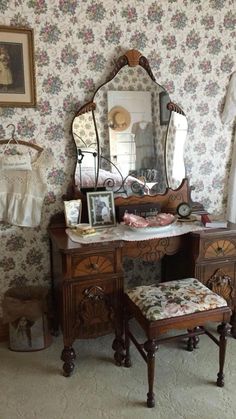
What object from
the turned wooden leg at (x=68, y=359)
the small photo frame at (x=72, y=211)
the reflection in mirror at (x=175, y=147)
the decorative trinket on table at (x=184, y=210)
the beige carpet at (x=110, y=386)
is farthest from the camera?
→ the reflection in mirror at (x=175, y=147)

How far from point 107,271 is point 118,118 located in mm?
1020

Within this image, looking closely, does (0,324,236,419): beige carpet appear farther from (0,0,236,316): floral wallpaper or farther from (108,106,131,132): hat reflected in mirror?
(108,106,131,132): hat reflected in mirror

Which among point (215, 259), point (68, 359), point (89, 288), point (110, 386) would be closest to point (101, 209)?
point (89, 288)

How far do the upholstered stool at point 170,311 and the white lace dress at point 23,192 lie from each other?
0.82m

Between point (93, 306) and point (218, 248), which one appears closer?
point (93, 306)

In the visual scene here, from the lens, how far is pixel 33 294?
245cm

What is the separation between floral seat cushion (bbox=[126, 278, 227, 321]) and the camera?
186 cm

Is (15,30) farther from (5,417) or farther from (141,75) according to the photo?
(5,417)

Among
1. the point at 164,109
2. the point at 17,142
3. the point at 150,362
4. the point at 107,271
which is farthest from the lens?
the point at 164,109

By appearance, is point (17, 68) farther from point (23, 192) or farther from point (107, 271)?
point (107, 271)

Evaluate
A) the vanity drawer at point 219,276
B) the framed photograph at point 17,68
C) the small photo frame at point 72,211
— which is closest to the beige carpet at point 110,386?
the vanity drawer at point 219,276

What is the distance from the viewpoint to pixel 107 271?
2.04m

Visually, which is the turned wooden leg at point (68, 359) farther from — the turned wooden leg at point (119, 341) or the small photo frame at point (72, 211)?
the small photo frame at point (72, 211)

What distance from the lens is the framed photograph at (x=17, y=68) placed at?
2156 mm
